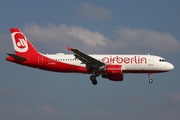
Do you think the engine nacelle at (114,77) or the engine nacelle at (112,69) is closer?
the engine nacelle at (112,69)

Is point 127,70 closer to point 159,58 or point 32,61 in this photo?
point 159,58

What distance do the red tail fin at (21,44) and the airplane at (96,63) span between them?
449 mm

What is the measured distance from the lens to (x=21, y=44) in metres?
65.8

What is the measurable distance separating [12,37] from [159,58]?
23673mm

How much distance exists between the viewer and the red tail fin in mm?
64562

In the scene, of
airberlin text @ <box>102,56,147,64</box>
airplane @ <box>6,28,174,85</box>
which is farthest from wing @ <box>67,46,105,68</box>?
airberlin text @ <box>102,56,147,64</box>

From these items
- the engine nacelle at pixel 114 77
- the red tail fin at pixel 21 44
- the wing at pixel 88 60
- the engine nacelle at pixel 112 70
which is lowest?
the engine nacelle at pixel 114 77

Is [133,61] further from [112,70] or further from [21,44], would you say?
[21,44]

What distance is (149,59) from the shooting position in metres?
62.0

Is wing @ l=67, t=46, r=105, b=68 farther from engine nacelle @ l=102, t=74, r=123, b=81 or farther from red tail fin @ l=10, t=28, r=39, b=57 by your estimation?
red tail fin @ l=10, t=28, r=39, b=57

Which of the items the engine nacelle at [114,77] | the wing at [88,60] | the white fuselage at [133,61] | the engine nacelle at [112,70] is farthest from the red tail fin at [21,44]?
the engine nacelle at [114,77]

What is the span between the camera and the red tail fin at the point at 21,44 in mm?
64562

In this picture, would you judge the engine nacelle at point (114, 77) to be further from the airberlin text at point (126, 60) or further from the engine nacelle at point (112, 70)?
the airberlin text at point (126, 60)

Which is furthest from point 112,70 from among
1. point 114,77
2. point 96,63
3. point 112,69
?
point 114,77
